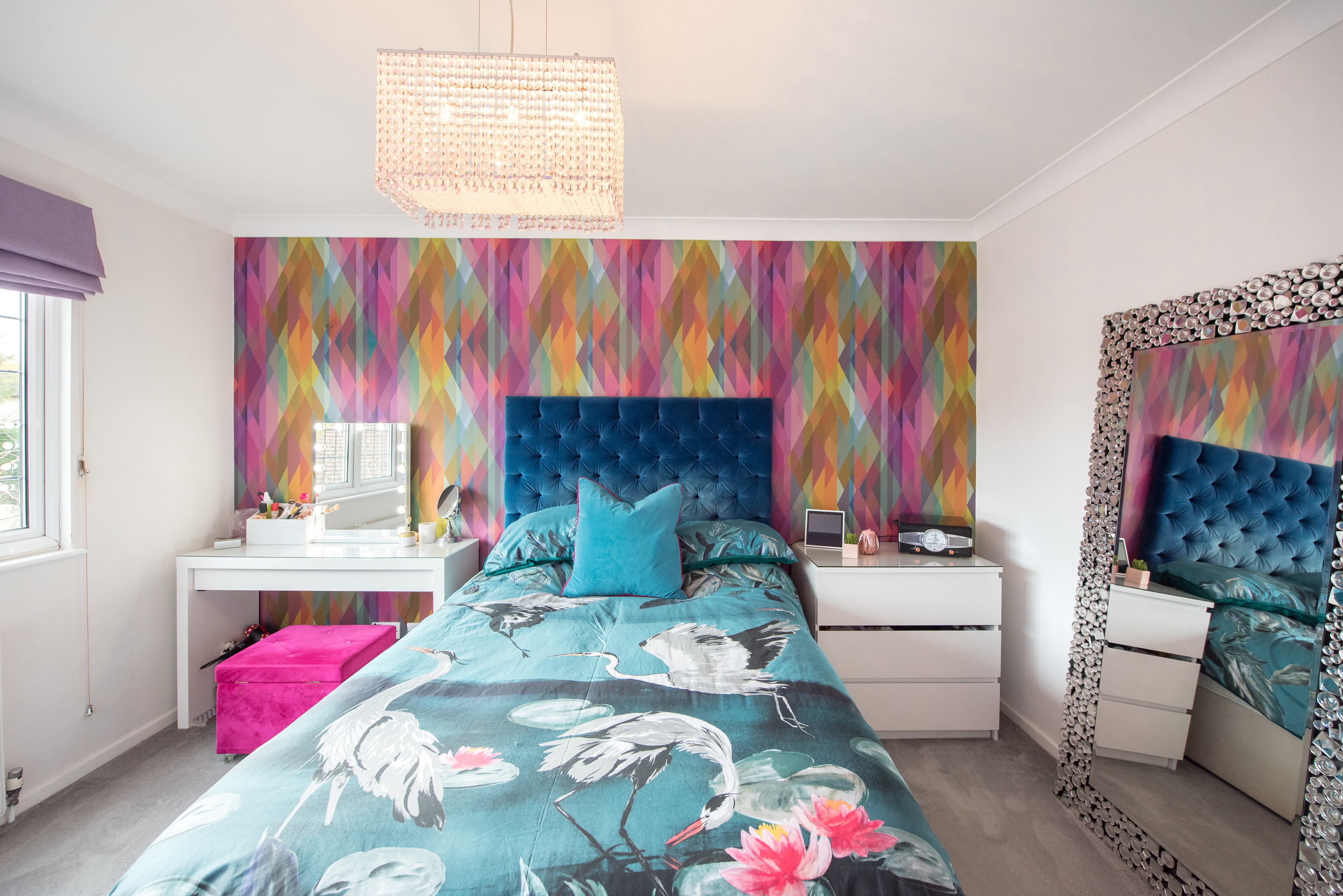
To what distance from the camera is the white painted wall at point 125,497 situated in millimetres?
2127

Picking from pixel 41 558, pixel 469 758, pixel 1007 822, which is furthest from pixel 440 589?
pixel 1007 822

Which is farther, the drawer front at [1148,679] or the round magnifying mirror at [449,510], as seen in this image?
the round magnifying mirror at [449,510]

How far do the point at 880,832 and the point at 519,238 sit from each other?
2990 millimetres

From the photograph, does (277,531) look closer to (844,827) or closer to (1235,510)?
A: (844,827)

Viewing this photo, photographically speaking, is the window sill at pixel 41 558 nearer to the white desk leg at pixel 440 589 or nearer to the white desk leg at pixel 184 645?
the white desk leg at pixel 184 645

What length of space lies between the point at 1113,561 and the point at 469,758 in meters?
2.16

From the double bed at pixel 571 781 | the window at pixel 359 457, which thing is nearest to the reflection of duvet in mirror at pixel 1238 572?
the double bed at pixel 571 781

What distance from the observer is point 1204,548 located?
1704 mm

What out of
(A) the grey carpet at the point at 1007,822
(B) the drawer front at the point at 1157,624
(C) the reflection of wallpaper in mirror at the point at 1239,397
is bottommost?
(A) the grey carpet at the point at 1007,822

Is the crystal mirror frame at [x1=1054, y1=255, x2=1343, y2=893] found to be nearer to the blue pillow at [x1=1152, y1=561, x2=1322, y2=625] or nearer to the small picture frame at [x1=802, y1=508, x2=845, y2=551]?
the blue pillow at [x1=1152, y1=561, x2=1322, y2=625]

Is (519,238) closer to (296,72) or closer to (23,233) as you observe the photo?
(296,72)

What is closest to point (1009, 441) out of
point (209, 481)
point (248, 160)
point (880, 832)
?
point (880, 832)

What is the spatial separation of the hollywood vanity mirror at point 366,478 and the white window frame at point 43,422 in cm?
97

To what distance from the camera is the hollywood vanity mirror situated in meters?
3.05
